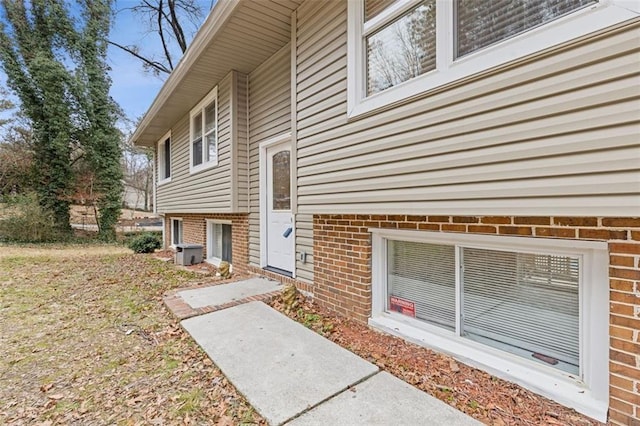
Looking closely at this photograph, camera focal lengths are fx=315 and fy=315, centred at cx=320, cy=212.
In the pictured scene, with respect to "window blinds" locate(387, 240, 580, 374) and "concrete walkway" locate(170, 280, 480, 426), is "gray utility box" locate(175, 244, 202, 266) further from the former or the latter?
"window blinds" locate(387, 240, 580, 374)

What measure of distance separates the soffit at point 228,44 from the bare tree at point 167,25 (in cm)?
890

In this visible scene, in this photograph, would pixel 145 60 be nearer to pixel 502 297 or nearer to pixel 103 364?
pixel 103 364

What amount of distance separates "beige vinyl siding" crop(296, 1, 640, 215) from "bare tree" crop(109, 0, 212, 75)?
44.8ft

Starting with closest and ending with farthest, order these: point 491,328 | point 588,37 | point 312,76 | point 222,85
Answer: point 588,37, point 491,328, point 312,76, point 222,85

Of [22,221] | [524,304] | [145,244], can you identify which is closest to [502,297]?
[524,304]

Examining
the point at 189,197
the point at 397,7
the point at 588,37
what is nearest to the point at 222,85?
the point at 189,197

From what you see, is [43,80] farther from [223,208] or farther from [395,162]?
[395,162]

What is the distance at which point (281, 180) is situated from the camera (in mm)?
5414

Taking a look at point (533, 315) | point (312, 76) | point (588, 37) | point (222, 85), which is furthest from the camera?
point (222, 85)

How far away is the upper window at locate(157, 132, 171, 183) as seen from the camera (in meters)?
10.3

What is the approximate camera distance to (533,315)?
243 cm

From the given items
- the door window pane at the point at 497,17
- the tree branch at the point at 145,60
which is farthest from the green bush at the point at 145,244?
the door window pane at the point at 497,17

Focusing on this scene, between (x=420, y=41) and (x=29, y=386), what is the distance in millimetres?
4469

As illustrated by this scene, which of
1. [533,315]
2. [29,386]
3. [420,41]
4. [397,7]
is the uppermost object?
[397,7]
